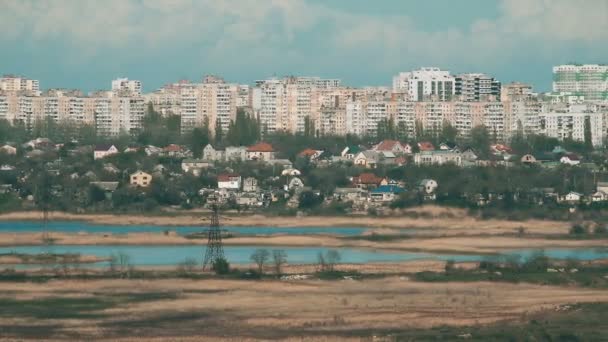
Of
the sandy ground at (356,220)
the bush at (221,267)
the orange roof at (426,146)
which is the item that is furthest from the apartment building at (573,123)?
the bush at (221,267)

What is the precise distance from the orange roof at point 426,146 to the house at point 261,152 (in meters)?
8.09

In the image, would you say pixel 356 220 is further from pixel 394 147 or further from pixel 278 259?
pixel 394 147

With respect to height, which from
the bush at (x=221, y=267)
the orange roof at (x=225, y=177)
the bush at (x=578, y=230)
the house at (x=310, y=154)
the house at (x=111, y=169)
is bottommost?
the bush at (x=221, y=267)

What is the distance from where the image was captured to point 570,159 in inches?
3445

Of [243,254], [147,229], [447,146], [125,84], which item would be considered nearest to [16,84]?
[125,84]

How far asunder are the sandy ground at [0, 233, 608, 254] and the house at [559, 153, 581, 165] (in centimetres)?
2830

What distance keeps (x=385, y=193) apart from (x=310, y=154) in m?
18.5

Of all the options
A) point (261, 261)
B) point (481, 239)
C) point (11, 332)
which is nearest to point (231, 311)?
point (11, 332)

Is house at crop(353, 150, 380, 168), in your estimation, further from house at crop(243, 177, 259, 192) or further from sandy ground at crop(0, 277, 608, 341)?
sandy ground at crop(0, 277, 608, 341)

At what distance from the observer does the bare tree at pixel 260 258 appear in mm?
44950

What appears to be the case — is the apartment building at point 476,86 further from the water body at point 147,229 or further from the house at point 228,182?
the water body at point 147,229

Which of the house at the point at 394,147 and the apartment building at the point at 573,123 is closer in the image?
the house at the point at 394,147

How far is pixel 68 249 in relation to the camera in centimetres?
5278

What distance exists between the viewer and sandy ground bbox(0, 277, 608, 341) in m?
34.1
